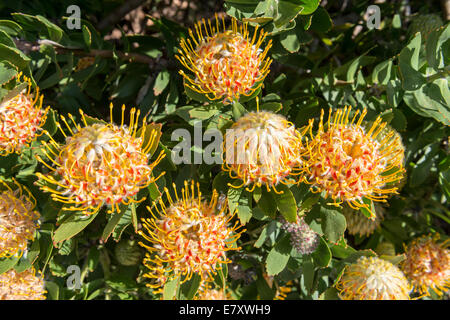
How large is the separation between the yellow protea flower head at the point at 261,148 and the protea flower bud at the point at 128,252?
685 millimetres

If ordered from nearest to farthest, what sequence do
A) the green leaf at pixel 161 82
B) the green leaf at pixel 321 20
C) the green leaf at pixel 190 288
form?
the green leaf at pixel 190 288
the green leaf at pixel 321 20
the green leaf at pixel 161 82

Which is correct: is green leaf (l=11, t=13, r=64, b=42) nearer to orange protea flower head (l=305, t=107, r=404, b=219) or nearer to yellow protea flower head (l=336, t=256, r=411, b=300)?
orange protea flower head (l=305, t=107, r=404, b=219)

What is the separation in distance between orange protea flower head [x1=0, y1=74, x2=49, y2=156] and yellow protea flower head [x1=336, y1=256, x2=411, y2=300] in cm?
122

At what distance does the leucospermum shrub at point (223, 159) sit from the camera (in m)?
1.11

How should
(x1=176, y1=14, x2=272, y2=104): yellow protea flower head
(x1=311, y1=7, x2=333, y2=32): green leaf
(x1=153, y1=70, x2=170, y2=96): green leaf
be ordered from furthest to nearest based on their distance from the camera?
(x1=153, y1=70, x2=170, y2=96): green leaf
(x1=311, y1=7, x2=333, y2=32): green leaf
(x1=176, y1=14, x2=272, y2=104): yellow protea flower head

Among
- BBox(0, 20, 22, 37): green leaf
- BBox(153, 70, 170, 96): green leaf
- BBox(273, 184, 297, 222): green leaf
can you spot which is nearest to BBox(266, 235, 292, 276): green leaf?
BBox(273, 184, 297, 222): green leaf

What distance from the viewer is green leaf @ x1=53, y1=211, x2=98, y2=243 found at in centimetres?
109

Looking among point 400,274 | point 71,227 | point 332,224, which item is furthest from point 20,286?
point 400,274

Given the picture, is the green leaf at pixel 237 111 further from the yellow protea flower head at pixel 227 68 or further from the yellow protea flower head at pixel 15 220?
the yellow protea flower head at pixel 15 220

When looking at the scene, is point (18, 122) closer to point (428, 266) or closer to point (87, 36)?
point (87, 36)

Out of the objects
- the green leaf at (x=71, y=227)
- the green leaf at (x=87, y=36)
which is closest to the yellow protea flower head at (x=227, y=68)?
the green leaf at (x=87, y=36)

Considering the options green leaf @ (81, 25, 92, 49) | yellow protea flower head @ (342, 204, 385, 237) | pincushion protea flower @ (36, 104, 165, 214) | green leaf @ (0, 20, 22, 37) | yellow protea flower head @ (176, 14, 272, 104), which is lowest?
yellow protea flower head @ (342, 204, 385, 237)
